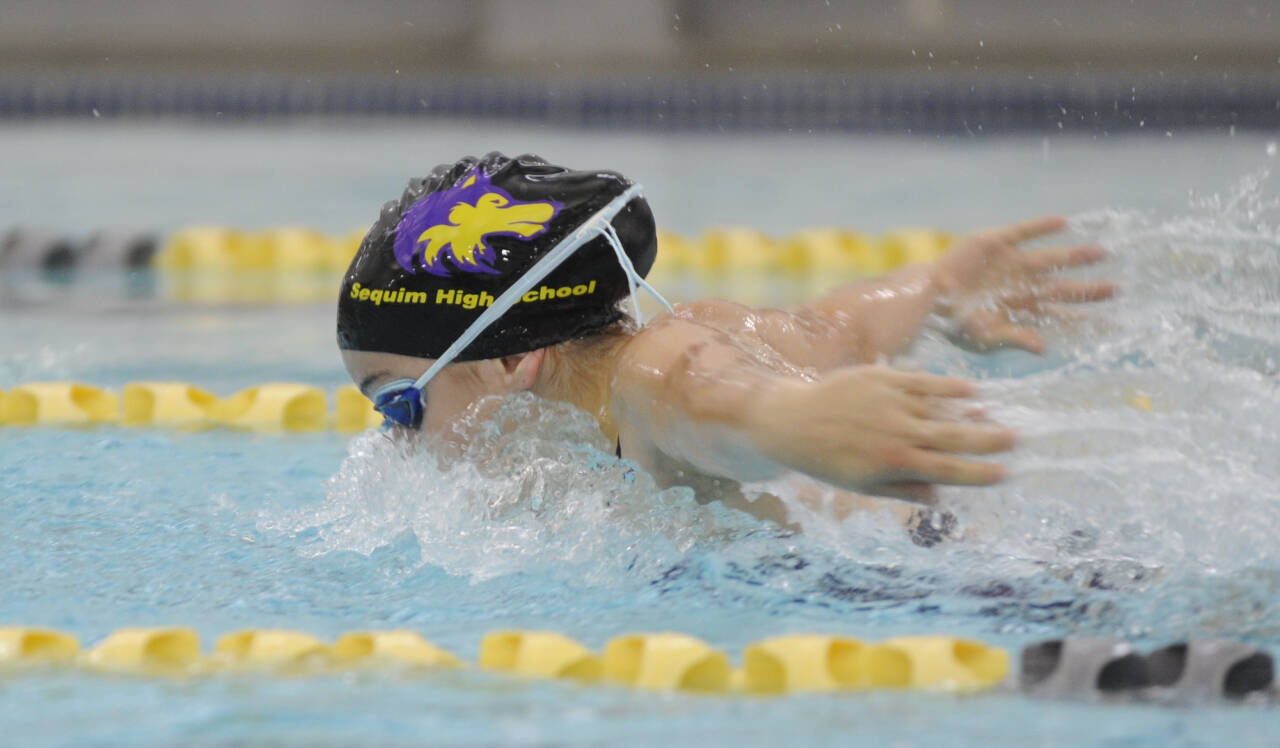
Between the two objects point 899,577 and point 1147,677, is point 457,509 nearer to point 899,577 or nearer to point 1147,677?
point 899,577

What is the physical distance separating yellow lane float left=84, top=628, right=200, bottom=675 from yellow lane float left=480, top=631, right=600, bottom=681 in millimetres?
340

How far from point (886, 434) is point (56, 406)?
7.82 feet

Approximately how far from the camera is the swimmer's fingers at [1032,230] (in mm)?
2422

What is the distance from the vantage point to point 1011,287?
246 cm

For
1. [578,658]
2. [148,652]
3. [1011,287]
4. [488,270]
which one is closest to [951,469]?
[578,658]

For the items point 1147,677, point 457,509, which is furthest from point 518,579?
point 1147,677

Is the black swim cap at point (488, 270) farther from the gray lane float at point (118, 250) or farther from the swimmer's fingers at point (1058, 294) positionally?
the gray lane float at point (118, 250)

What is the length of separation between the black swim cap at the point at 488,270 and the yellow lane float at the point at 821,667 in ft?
1.94

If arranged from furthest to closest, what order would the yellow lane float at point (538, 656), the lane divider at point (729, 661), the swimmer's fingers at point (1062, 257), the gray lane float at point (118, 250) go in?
the gray lane float at point (118, 250)
the swimmer's fingers at point (1062, 257)
the yellow lane float at point (538, 656)
the lane divider at point (729, 661)

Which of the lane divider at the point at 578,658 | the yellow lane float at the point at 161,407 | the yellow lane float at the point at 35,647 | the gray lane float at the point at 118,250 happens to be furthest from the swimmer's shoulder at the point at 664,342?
the gray lane float at the point at 118,250

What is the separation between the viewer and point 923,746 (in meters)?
1.42

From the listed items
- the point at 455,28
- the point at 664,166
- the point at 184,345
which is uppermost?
the point at 455,28

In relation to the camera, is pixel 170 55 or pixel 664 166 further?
pixel 170 55

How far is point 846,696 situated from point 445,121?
7.19 m
